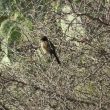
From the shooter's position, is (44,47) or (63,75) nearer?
(63,75)

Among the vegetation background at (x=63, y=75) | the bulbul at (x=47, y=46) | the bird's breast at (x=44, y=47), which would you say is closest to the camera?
the vegetation background at (x=63, y=75)

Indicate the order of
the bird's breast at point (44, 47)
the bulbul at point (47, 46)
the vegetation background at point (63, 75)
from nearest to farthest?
the vegetation background at point (63, 75), the bulbul at point (47, 46), the bird's breast at point (44, 47)

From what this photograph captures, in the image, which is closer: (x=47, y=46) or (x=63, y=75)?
(x=63, y=75)

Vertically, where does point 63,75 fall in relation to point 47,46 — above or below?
above

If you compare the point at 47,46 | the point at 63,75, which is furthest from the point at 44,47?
the point at 63,75

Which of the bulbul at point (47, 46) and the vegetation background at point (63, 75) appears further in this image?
the bulbul at point (47, 46)

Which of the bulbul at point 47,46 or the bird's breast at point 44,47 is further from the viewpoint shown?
the bird's breast at point 44,47

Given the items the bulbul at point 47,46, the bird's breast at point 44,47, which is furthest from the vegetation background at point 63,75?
the bird's breast at point 44,47

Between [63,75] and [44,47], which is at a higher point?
[63,75]

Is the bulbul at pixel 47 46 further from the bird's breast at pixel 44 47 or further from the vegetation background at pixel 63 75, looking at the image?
the vegetation background at pixel 63 75

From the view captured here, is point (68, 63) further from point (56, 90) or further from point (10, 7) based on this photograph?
point (10, 7)

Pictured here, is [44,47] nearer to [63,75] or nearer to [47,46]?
[47,46]
